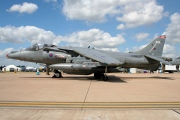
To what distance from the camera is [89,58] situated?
16.5m

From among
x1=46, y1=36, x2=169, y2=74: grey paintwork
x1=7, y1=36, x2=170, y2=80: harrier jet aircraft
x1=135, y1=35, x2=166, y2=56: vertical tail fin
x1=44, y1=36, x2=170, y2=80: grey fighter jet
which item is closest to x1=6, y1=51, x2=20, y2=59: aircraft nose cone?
x1=7, y1=36, x2=170, y2=80: harrier jet aircraft

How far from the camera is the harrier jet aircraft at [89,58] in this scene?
1667cm

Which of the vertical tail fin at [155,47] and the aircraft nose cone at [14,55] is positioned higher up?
the vertical tail fin at [155,47]

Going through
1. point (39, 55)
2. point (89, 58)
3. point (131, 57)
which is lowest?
point (89, 58)

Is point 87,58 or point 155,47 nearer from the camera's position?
point 87,58

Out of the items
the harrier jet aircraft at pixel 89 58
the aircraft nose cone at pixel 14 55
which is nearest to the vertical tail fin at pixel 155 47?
the harrier jet aircraft at pixel 89 58

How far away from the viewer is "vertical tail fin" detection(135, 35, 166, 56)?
70.3 feet

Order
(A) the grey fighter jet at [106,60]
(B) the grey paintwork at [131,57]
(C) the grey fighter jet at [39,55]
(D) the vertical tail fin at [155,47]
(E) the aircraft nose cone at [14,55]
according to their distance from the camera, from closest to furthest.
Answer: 1. (A) the grey fighter jet at [106,60]
2. (B) the grey paintwork at [131,57]
3. (C) the grey fighter jet at [39,55]
4. (E) the aircraft nose cone at [14,55]
5. (D) the vertical tail fin at [155,47]

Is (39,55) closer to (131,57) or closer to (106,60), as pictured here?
(106,60)

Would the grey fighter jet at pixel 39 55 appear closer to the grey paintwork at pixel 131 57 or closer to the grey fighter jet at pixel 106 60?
the grey fighter jet at pixel 106 60

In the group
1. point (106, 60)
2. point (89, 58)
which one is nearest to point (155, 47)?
point (106, 60)

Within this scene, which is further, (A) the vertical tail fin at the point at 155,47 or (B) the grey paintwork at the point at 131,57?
(A) the vertical tail fin at the point at 155,47

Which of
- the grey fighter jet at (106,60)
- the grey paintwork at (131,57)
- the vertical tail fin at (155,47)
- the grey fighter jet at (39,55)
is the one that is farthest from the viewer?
the vertical tail fin at (155,47)

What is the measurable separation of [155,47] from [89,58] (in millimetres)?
9590
